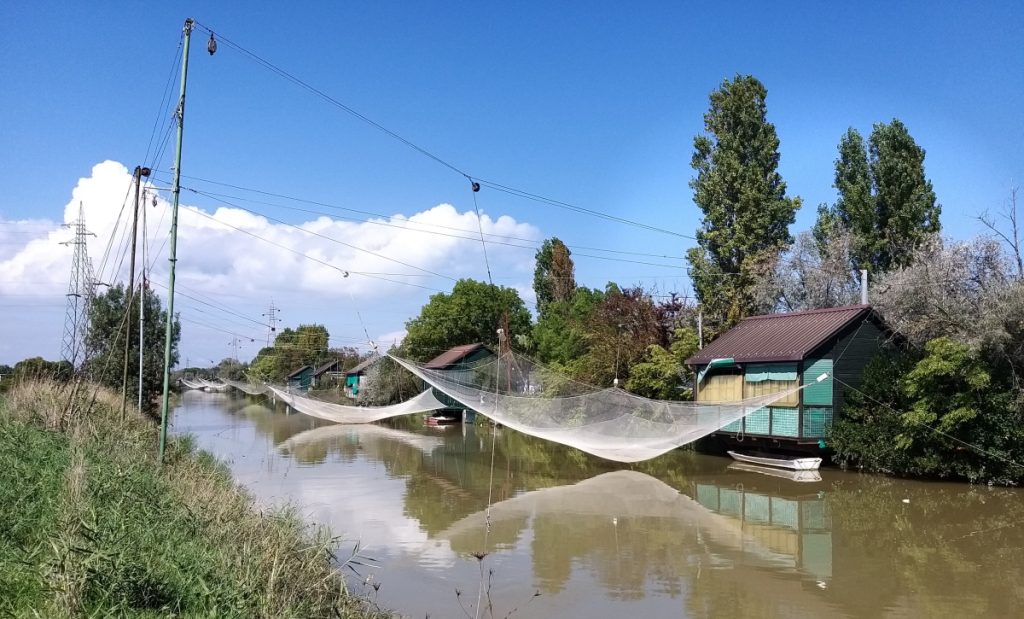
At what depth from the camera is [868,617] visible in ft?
21.2

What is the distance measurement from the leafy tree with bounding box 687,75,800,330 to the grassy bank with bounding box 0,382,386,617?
55.0 ft

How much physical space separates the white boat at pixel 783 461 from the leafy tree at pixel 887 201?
884 cm

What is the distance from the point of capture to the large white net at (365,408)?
23000 millimetres

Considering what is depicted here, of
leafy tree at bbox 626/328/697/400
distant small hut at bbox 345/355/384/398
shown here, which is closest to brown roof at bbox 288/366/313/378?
distant small hut at bbox 345/355/384/398

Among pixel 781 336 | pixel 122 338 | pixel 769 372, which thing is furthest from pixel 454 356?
pixel 769 372

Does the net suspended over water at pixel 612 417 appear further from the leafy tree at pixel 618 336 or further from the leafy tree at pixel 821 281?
the leafy tree at pixel 821 281

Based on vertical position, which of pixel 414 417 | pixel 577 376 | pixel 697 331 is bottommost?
pixel 414 417

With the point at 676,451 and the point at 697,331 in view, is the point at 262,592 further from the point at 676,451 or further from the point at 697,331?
the point at 697,331

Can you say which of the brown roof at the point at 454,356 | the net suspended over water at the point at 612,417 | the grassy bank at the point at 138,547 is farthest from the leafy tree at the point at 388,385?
the grassy bank at the point at 138,547

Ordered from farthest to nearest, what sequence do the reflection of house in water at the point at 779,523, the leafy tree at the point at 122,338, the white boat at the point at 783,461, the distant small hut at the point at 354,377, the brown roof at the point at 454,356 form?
the distant small hut at the point at 354,377, the brown roof at the point at 454,356, the leafy tree at the point at 122,338, the white boat at the point at 783,461, the reflection of house in water at the point at 779,523

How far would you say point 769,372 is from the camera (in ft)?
51.3

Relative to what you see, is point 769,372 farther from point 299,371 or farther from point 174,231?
point 299,371

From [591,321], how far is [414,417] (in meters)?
14.7

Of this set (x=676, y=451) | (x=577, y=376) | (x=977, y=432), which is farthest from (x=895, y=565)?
(x=577, y=376)
